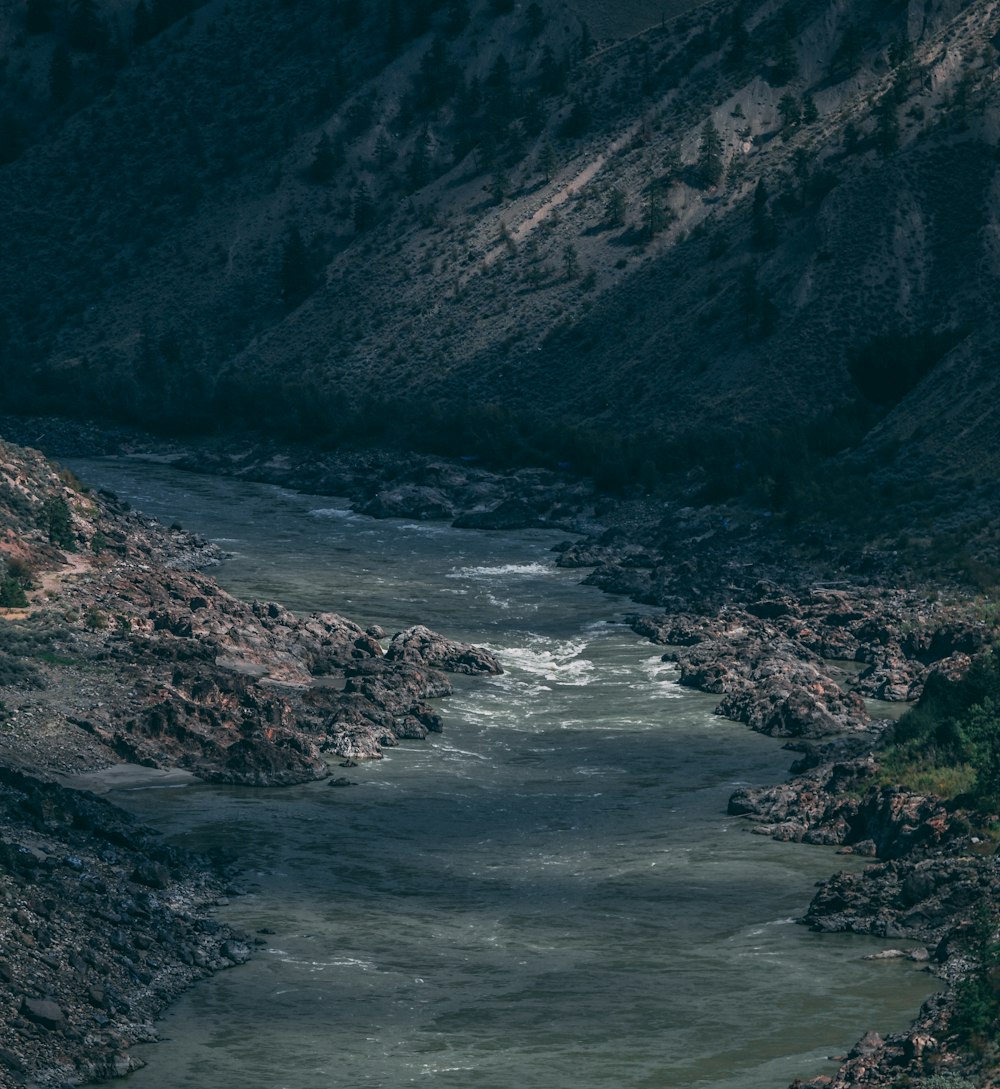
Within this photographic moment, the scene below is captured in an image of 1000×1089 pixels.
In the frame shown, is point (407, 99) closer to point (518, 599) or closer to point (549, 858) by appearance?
point (518, 599)

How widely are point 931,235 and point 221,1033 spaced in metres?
98.5

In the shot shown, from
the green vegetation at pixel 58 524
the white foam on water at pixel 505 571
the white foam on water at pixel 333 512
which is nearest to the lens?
the green vegetation at pixel 58 524

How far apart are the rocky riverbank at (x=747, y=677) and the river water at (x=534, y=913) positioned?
146cm

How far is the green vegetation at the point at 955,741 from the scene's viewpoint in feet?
204

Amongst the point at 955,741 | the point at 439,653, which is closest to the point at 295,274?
the point at 439,653

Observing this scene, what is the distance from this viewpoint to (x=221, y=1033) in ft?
167

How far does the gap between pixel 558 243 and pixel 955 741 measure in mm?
96638

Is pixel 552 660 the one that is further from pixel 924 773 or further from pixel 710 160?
pixel 710 160

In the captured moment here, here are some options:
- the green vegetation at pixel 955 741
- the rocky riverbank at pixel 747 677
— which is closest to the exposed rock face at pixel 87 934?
the rocky riverbank at pixel 747 677

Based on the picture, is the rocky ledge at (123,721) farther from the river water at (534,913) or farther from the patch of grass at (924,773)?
the patch of grass at (924,773)

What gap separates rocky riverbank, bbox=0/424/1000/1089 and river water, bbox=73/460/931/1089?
57.6 inches

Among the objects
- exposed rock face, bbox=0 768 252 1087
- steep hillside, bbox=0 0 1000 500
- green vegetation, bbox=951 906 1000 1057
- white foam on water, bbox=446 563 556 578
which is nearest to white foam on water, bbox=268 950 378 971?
exposed rock face, bbox=0 768 252 1087

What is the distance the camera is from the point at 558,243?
160125mm

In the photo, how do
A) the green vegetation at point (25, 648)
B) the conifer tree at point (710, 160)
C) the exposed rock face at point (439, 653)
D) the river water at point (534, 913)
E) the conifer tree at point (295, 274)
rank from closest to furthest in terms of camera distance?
the river water at point (534, 913) < the green vegetation at point (25, 648) < the exposed rock face at point (439, 653) < the conifer tree at point (710, 160) < the conifer tree at point (295, 274)
